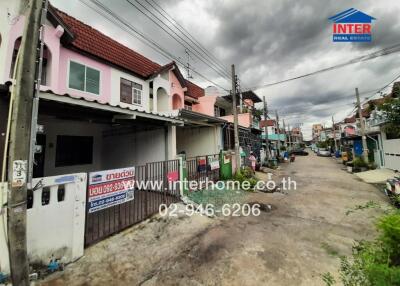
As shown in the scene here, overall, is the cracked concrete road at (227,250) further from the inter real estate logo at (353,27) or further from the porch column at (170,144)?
the inter real estate logo at (353,27)

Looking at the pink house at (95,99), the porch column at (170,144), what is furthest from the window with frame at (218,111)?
the porch column at (170,144)

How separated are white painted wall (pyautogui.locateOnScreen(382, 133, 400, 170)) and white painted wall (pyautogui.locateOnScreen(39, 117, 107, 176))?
19.3m

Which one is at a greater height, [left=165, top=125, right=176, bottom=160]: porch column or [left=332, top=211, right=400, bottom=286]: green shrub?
[left=165, top=125, right=176, bottom=160]: porch column

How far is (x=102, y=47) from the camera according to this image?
9.99 meters

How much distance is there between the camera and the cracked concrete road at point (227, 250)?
3504 mm

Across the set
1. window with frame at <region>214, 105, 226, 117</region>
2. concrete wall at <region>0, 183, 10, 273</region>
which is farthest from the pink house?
window with frame at <region>214, 105, 226, 117</region>

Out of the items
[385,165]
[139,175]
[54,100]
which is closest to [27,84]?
[54,100]

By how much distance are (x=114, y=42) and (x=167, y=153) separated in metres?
8.18

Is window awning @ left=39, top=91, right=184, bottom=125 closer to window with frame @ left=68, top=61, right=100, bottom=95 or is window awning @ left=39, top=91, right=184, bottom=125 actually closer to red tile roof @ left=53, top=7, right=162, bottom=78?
window with frame @ left=68, top=61, right=100, bottom=95

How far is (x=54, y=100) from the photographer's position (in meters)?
4.24

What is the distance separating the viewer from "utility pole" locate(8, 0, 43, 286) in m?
2.64

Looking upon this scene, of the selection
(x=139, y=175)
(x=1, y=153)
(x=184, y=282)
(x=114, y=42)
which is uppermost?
(x=114, y=42)

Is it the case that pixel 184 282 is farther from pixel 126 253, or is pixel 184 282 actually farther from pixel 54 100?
pixel 54 100

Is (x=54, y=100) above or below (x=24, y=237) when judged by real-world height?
above
